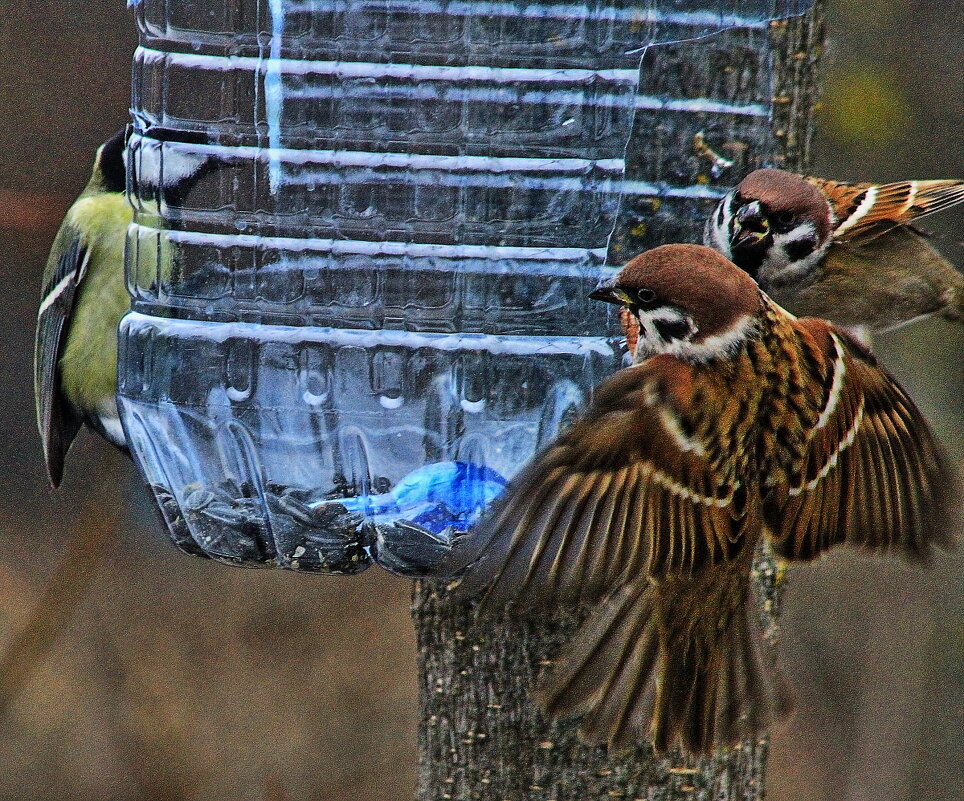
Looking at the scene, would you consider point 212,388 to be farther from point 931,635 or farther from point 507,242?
point 931,635

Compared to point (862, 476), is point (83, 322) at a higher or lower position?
lower

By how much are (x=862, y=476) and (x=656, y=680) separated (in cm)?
56

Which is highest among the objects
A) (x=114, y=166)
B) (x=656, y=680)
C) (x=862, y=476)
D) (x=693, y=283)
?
(x=693, y=283)

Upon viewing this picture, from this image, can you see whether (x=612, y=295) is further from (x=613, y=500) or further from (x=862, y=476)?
(x=862, y=476)

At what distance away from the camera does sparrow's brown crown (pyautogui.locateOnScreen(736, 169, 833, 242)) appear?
8.79 feet

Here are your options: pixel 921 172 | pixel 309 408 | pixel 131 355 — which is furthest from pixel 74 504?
pixel 921 172

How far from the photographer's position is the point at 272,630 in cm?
583

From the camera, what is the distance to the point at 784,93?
111 inches

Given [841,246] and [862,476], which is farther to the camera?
[841,246]

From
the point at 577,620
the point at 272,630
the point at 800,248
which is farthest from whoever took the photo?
the point at 272,630

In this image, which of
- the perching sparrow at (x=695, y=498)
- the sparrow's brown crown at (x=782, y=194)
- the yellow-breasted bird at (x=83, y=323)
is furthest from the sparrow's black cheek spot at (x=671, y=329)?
the yellow-breasted bird at (x=83, y=323)

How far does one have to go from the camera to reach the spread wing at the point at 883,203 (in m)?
3.14

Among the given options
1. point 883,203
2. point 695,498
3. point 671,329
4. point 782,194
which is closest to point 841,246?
point 883,203

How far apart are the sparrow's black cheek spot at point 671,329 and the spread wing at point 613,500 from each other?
60 millimetres
